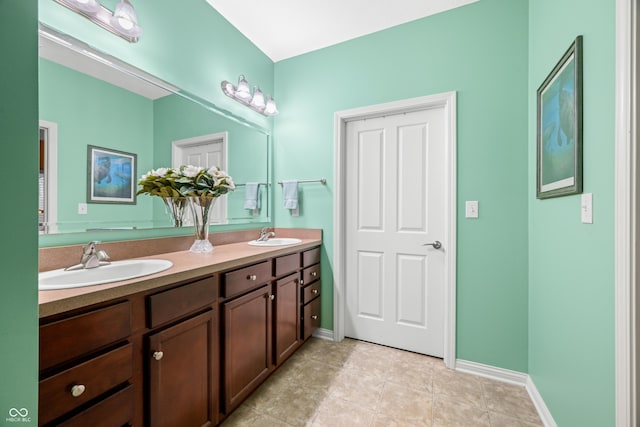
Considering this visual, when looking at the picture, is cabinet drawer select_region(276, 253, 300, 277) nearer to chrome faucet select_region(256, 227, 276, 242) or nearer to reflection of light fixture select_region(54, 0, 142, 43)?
chrome faucet select_region(256, 227, 276, 242)

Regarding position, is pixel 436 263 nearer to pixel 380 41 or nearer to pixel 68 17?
pixel 380 41

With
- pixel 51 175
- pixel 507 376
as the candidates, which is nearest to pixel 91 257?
pixel 51 175

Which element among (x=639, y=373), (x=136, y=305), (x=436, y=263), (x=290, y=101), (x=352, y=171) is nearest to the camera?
(x=639, y=373)

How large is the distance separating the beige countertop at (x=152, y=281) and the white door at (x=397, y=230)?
868mm

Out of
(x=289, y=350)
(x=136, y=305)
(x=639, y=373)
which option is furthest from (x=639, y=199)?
(x=289, y=350)

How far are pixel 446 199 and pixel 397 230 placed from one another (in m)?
0.44

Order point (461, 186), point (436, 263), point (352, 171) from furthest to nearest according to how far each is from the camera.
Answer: point (352, 171) → point (436, 263) → point (461, 186)

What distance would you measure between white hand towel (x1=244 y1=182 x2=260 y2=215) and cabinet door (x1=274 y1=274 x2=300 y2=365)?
739 mm

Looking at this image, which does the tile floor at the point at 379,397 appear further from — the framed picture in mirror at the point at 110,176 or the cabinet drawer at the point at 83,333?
the framed picture in mirror at the point at 110,176

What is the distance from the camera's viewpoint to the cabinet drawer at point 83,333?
0.73 metres

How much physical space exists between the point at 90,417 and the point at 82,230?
80 centimetres

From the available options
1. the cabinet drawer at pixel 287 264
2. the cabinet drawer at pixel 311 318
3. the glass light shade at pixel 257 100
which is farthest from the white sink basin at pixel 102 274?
the glass light shade at pixel 257 100

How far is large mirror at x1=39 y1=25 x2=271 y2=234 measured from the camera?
1.14 meters

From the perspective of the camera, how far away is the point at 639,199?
2.48ft
